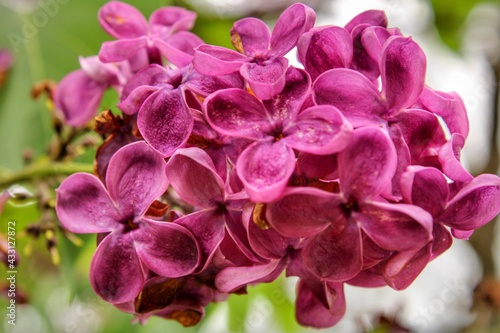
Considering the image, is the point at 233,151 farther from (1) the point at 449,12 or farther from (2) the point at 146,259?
(1) the point at 449,12

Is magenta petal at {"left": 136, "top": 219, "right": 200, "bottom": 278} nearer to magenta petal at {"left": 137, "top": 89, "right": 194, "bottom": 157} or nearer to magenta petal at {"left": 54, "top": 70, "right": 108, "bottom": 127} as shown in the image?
magenta petal at {"left": 137, "top": 89, "right": 194, "bottom": 157}

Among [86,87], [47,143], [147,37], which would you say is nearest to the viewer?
[147,37]

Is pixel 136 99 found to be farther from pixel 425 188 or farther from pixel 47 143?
pixel 47 143

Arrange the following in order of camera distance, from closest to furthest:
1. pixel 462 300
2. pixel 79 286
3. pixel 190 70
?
pixel 190 70, pixel 79 286, pixel 462 300

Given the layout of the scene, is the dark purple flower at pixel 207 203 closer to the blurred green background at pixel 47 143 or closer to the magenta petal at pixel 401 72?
the magenta petal at pixel 401 72

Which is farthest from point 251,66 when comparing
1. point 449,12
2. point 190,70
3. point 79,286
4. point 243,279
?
point 449,12

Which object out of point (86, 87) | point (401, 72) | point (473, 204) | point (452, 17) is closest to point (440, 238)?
point (473, 204)
